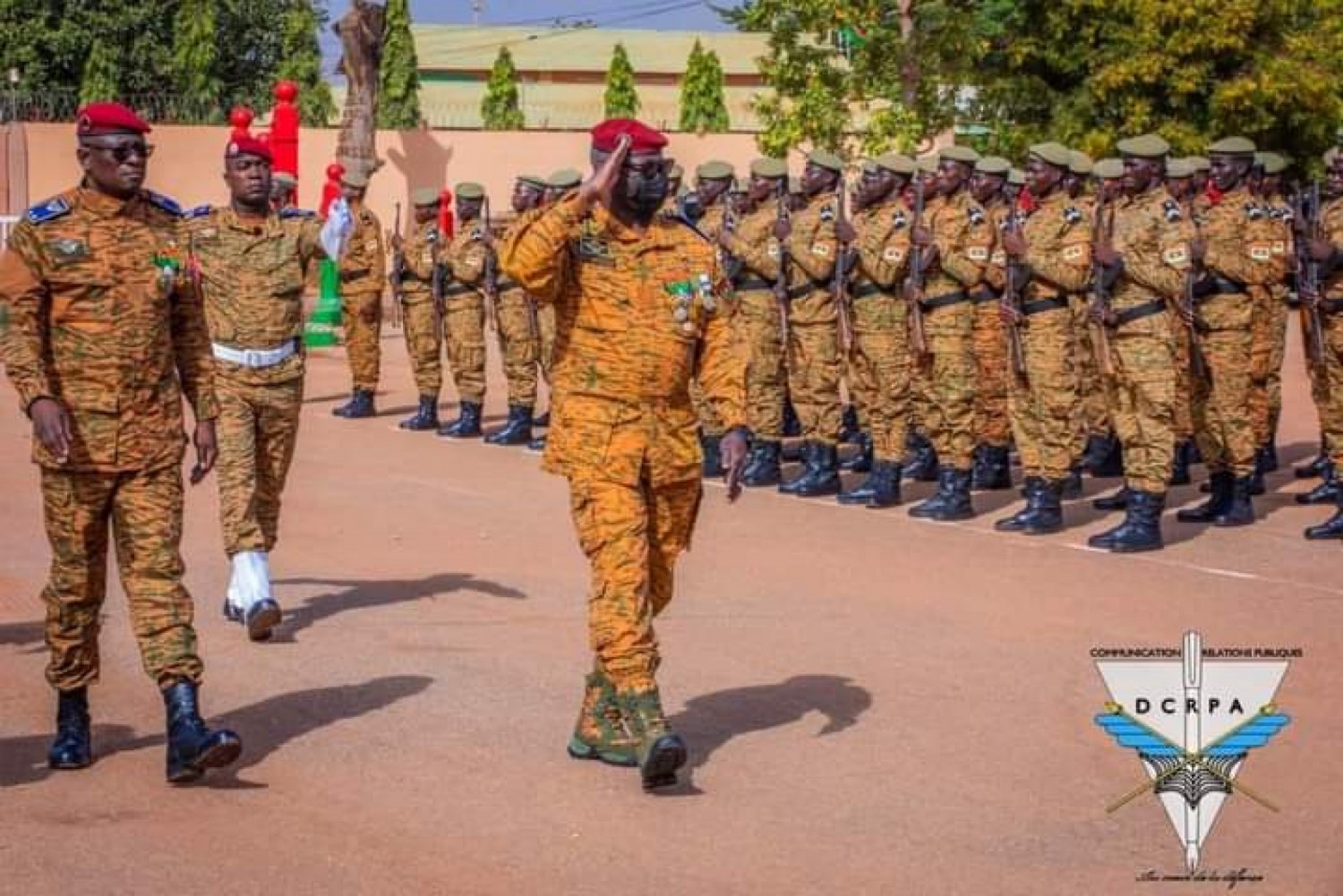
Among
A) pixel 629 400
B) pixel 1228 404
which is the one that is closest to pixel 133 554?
pixel 629 400

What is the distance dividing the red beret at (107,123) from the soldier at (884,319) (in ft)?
23.4

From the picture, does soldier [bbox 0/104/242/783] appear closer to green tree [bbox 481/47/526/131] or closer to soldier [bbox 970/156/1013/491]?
soldier [bbox 970/156/1013/491]

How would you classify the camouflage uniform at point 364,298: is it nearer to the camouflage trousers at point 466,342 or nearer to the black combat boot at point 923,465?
the camouflage trousers at point 466,342

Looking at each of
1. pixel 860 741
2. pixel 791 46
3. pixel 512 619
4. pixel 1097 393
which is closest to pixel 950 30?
pixel 791 46

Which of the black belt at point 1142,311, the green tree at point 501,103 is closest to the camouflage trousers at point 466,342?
the black belt at point 1142,311

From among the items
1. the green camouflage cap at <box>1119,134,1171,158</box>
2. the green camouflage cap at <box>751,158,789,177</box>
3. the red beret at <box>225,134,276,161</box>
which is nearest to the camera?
the red beret at <box>225,134,276,161</box>

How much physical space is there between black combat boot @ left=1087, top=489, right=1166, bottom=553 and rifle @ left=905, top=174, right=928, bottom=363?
5.96 ft

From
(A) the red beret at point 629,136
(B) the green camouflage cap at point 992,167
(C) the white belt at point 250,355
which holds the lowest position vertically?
(C) the white belt at point 250,355

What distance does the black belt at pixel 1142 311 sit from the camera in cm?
1241

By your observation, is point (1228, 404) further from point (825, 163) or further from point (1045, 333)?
point (825, 163)

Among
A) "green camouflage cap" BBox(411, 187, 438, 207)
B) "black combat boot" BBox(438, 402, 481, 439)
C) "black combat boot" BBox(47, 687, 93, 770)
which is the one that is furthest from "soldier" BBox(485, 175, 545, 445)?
"black combat boot" BBox(47, 687, 93, 770)

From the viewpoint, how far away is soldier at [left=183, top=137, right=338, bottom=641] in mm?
9680

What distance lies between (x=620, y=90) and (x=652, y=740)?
4150 centimetres

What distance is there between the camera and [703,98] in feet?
157
